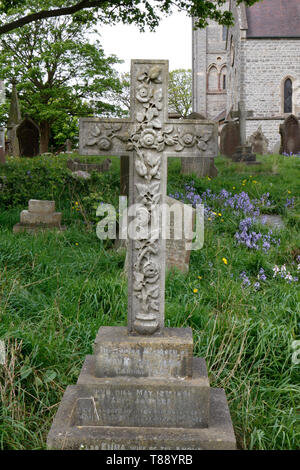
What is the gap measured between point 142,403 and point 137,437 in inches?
8.4

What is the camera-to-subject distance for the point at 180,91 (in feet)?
161

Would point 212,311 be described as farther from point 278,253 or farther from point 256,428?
point 278,253

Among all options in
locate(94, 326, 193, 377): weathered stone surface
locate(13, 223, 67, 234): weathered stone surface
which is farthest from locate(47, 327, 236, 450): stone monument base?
locate(13, 223, 67, 234): weathered stone surface

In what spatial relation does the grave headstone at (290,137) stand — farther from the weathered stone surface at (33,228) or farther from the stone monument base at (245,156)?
the weathered stone surface at (33,228)

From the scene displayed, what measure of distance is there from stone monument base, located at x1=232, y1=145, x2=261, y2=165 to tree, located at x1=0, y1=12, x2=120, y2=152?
41.0ft

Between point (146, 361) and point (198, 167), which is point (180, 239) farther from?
point (198, 167)

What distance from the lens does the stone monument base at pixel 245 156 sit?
530 inches

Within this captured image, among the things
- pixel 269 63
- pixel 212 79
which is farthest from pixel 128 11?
pixel 212 79

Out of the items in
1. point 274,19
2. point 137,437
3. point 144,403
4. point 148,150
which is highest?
point 274,19

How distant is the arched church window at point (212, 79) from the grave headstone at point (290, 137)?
22.0 metres

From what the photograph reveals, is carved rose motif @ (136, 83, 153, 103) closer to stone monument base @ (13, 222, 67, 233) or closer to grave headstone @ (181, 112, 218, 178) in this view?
stone monument base @ (13, 222, 67, 233)

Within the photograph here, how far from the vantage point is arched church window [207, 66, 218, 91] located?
37.7 meters

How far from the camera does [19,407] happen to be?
2805 mm

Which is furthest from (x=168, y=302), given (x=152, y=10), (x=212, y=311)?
(x=152, y=10)
